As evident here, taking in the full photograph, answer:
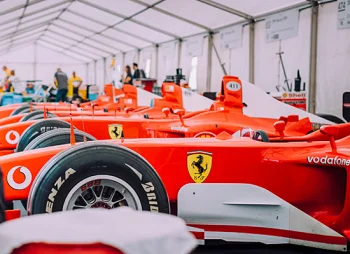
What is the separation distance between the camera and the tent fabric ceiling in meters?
12.7

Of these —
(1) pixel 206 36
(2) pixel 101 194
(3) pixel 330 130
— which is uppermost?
(1) pixel 206 36

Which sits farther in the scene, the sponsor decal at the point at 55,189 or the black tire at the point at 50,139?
the black tire at the point at 50,139

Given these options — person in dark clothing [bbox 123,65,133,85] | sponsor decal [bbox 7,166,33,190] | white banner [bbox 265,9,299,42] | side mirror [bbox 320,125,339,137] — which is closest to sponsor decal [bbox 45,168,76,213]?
sponsor decal [bbox 7,166,33,190]

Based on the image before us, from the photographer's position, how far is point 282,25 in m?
11.8

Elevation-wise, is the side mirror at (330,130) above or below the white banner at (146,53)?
below

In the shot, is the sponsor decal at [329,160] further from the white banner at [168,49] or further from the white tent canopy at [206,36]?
the white banner at [168,49]

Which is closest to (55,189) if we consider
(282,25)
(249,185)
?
(249,185)

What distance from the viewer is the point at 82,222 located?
1146 mm

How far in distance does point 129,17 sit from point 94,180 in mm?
14971

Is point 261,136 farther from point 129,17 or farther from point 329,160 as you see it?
point 129,17

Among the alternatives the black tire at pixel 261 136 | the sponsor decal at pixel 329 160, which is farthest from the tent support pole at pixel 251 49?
the sponsor decal at pixel 329 160

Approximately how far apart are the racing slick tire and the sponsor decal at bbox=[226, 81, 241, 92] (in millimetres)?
4154

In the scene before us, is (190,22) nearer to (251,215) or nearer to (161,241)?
(251,215)

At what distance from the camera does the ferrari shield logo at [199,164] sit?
9.92 feet
